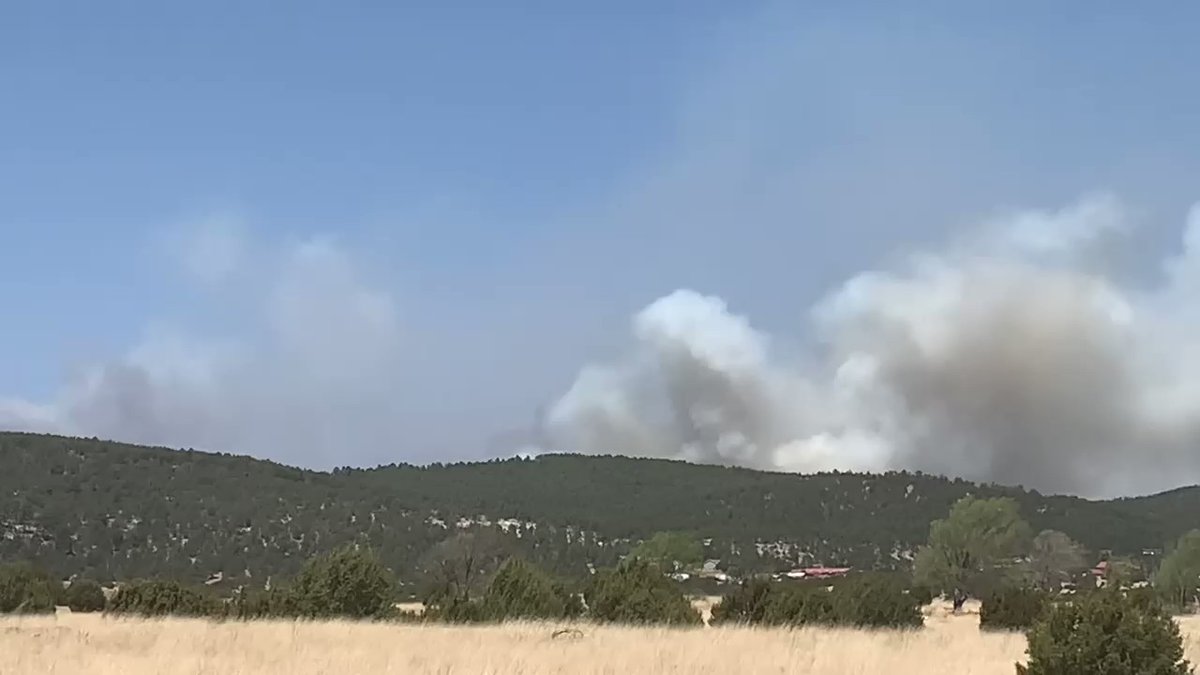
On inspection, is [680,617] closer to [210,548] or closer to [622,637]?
[622,637]

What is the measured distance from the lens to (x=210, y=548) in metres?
99.6

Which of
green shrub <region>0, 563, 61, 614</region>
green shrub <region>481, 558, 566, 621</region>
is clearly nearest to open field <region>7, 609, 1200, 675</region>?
green shrub <region>481, 558, 566, 621</region>

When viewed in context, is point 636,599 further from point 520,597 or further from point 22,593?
point 22,593

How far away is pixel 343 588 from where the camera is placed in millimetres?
27469

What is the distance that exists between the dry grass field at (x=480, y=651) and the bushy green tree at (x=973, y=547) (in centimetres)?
6452

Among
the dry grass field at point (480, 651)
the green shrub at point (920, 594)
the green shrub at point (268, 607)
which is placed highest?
the green shrub at point (920, 594)

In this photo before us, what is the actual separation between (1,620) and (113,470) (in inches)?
3667

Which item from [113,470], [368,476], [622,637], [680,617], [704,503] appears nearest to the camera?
[622,637]

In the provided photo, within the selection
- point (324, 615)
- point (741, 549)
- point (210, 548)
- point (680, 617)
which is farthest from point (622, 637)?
point (741, 549)

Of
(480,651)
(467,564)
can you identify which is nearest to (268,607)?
(480,651)

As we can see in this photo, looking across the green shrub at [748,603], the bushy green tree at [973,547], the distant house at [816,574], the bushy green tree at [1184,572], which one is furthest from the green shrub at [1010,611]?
the bushy green tree at [1184,572]

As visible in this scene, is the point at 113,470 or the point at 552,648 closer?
the point at 552,648

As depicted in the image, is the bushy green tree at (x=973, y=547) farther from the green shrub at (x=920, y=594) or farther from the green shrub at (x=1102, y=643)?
the green shrub at (x=1102, y=643)

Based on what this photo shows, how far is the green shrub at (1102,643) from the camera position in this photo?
37.6 ft
